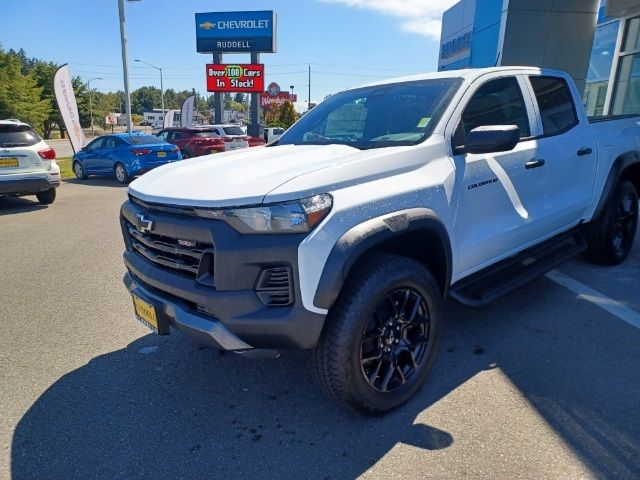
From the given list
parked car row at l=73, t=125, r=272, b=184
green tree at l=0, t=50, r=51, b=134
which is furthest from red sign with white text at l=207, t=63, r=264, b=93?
green tree at l=0, t=50, r=51, b=134

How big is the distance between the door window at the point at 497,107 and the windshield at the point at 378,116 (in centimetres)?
19

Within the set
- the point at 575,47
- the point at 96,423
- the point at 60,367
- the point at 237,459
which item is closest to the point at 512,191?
the point at 237,459

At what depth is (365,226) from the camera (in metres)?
2.20

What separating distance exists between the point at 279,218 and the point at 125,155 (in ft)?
39.7

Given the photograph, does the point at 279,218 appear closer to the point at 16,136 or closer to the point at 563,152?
the point at 563,152

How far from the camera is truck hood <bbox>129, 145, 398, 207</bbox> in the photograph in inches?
84.7

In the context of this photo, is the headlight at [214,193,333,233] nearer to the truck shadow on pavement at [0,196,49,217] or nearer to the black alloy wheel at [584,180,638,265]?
the black alloy wheel at [584,180,638,265]

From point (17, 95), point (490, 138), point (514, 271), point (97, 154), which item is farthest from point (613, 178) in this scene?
point (17, 95)

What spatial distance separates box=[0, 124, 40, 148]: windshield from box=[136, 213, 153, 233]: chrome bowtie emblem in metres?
7.32

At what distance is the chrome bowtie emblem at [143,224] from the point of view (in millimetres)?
2422

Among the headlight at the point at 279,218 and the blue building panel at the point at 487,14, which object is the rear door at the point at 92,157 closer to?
the blue building panel at the point at 487,14

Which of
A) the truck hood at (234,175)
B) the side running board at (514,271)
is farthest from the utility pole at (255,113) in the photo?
the truck hood at (234,175)

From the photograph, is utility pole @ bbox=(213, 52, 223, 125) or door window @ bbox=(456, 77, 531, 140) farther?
utility pole @ bbox=(213, 52, 223, 125)

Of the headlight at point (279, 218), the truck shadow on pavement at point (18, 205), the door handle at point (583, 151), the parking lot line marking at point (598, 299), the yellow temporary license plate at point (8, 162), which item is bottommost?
the truck shadow on pavement at point (18, 205)
